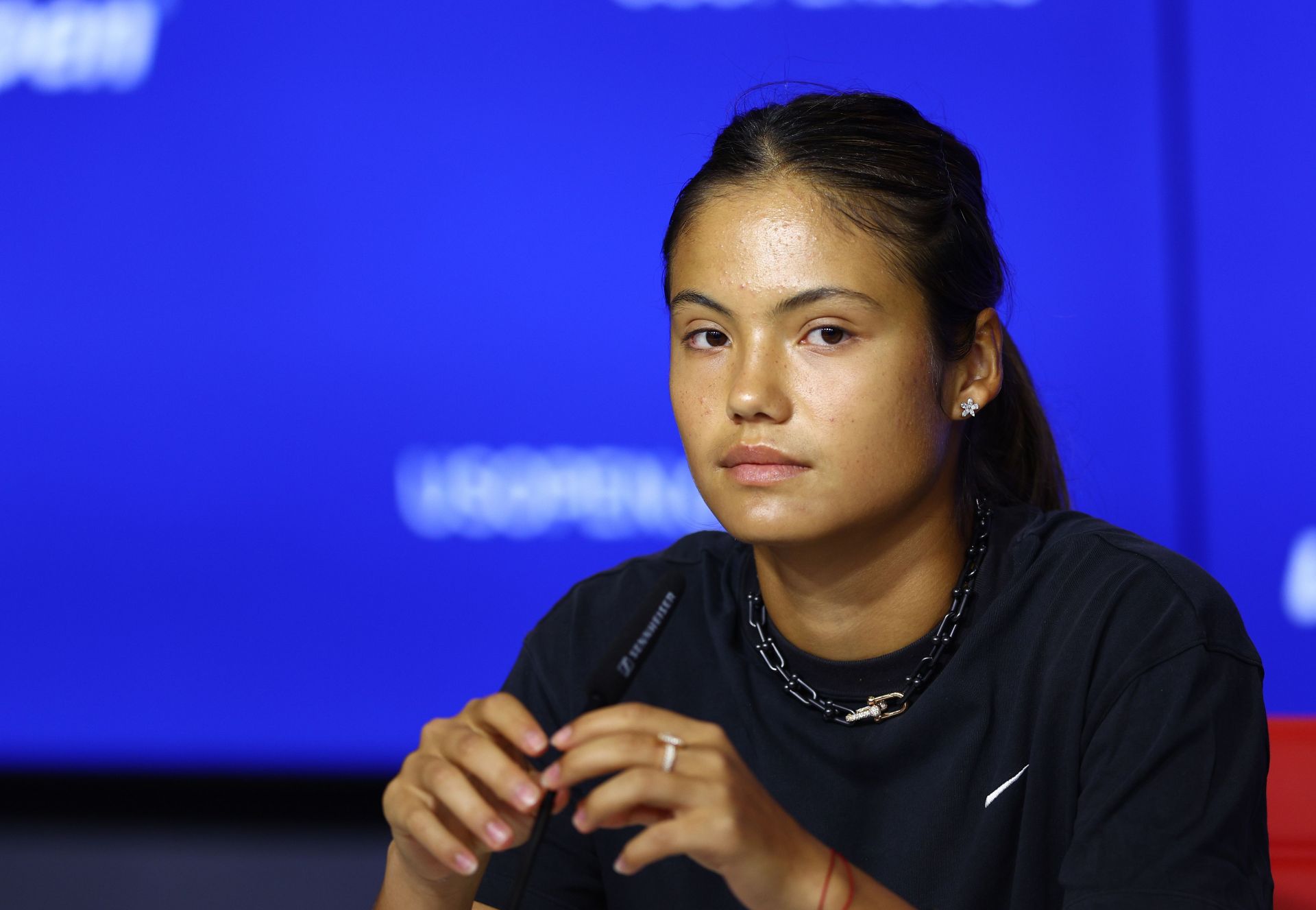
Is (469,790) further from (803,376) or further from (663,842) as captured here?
(803,376)

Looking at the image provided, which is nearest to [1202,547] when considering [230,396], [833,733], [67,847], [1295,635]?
[1295,635]

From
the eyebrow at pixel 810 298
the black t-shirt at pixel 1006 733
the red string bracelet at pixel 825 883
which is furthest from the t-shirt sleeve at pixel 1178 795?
the eyebrow at pixel 810 298

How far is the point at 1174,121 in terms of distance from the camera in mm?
2168

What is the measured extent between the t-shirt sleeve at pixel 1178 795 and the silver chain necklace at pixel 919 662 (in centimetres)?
18

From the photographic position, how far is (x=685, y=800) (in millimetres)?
829

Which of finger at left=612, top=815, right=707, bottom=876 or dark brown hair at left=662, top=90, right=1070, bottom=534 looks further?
dark brown hair at left=662, top=90, right=1070, bottom=534

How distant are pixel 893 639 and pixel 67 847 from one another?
1662 millimetres

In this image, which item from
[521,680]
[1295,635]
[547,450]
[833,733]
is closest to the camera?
[833,733]

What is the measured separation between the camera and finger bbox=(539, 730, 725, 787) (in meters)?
0.82

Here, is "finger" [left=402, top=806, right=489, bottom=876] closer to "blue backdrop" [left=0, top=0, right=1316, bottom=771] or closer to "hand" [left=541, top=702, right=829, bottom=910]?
"hand" [left=541, top=702, right=829, bottom=910]

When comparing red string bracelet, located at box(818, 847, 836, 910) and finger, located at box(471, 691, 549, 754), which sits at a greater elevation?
finger, located at box(471, 691, 549, 754)

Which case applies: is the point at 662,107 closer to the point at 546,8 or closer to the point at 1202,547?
the point at 546,8

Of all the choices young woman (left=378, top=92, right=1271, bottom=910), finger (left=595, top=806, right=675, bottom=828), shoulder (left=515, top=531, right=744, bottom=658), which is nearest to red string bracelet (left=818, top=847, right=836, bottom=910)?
young woman (left=378, top=92, right=1271, bottom=910)

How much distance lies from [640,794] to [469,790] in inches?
6.5
